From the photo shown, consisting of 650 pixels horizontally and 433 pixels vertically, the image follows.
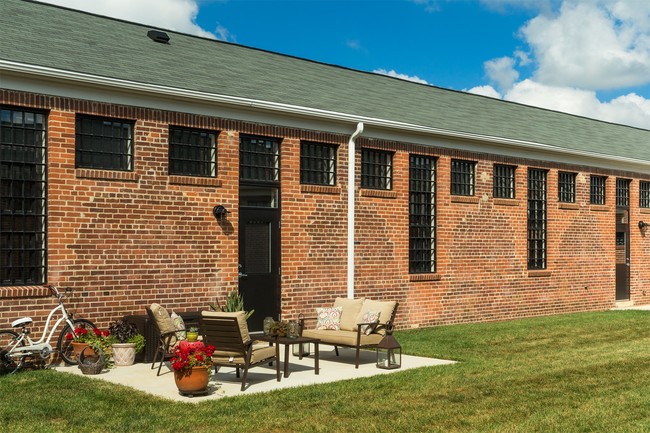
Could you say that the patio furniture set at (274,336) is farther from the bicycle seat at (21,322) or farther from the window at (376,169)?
the window at (376,169)

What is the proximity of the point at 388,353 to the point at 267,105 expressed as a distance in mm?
5263

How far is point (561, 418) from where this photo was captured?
28.0 feet

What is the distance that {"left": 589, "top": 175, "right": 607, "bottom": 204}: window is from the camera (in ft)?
74.6

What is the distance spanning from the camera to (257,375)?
11375 millimetres

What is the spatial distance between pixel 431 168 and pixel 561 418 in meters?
10.2

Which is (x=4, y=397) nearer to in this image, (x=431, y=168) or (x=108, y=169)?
(x=108, y=169)

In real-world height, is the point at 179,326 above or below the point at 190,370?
above

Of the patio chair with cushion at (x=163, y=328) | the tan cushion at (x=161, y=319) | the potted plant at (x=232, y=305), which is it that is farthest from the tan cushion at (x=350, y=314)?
the tan cushion at (x=161, y=319)

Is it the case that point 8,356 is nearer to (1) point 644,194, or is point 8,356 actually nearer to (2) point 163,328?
(2) point 163,328

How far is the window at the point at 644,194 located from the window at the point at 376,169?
10726 millimetres

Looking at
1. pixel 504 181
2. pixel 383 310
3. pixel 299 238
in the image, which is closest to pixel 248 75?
pixel 299 238

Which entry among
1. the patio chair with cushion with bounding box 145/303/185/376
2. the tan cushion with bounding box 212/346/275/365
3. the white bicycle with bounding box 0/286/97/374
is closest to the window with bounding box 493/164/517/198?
the patio chair with cushion with bounding box 145/303/185/376

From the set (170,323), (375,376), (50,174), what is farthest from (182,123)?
(375,376)

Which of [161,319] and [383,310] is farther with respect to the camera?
[383,310]
